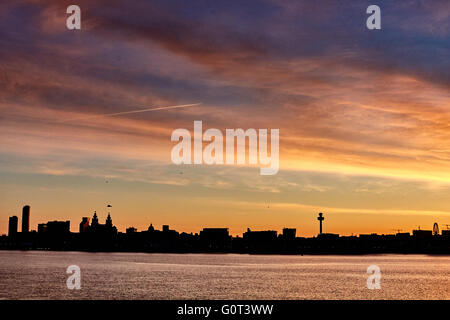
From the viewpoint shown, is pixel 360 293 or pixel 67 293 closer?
pixel 67 293

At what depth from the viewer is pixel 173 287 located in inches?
4528
